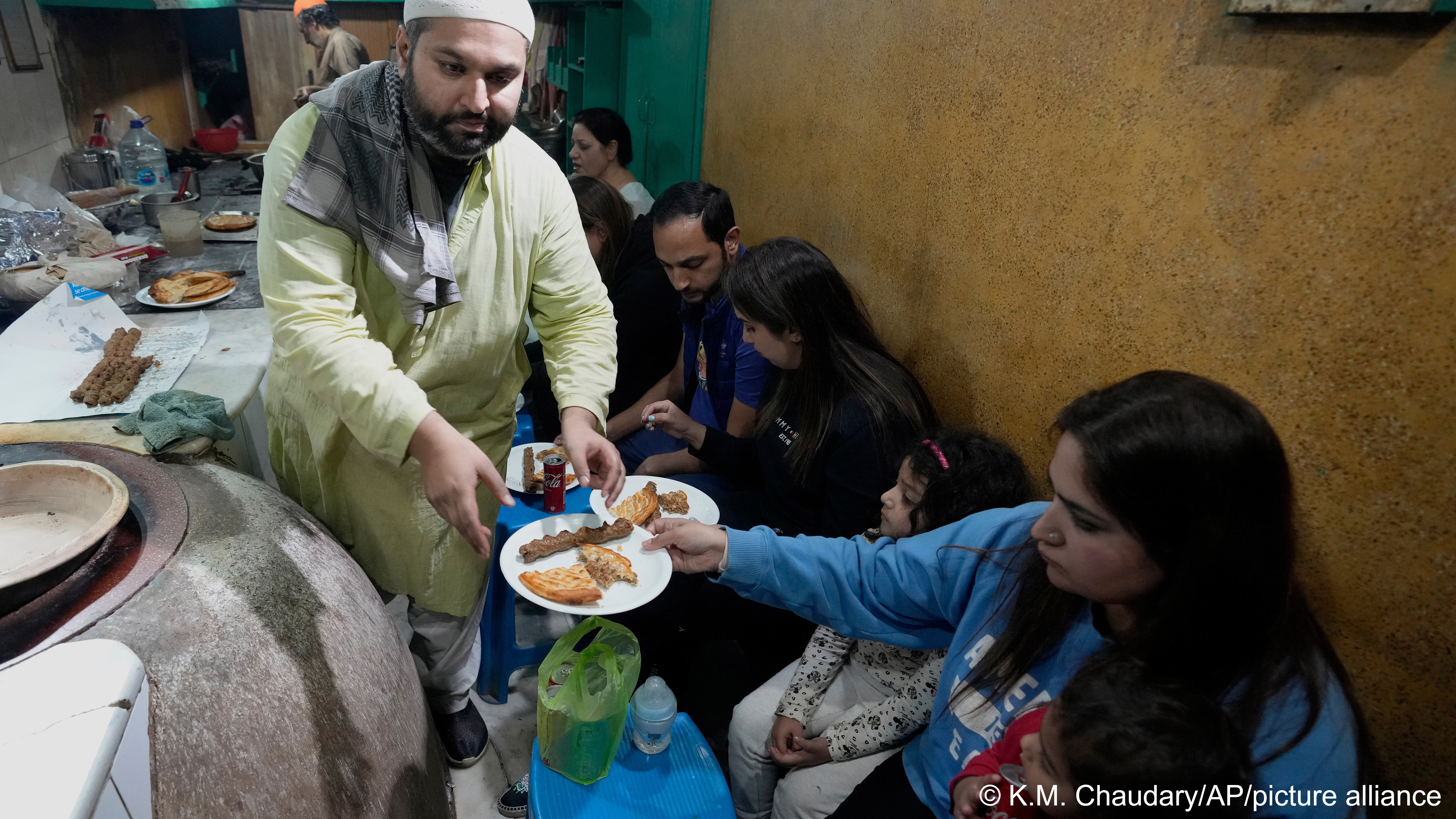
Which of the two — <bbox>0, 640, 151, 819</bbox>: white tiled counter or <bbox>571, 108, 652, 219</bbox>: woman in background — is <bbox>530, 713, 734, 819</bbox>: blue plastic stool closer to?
<bbox>0, 640, 151, 819</bbox>: white tiled counter

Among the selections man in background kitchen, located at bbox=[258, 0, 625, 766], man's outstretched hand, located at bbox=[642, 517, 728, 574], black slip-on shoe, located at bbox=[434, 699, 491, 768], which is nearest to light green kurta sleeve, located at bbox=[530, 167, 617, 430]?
man in background kitchen, located at bbox=[258, 0, 625, 766]

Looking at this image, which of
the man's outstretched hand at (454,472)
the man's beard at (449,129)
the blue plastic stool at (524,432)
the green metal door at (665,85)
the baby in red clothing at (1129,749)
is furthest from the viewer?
the green metal door at (665,85)

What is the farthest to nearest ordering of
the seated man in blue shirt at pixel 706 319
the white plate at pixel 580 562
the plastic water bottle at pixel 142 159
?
1. the plastic water bottle at pixel 142 159
2. the seated man in blue shirt at pixel 706 319
3. the white plate at pixel 580 562

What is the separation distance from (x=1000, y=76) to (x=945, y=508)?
111 cm

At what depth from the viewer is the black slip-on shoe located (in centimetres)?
232

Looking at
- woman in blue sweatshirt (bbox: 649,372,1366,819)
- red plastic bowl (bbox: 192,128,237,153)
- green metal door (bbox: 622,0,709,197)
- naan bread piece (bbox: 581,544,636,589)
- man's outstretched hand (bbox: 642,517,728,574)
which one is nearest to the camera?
woman in blue sweatshirt (bbox: 649,372,1366,819)

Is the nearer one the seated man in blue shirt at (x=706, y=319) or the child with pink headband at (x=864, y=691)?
the child with pink headband at (x=864, y=691)

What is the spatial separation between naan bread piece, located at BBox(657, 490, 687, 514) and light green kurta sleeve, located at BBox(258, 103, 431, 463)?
0.96 meters

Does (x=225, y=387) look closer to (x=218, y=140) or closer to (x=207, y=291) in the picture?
(x=207, y=291)

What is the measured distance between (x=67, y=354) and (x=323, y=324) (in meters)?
1.55

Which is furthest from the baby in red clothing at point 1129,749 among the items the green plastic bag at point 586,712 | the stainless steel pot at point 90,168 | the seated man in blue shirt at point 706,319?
the stainless steel pot at point 90,168

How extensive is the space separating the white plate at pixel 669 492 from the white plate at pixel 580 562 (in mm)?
68

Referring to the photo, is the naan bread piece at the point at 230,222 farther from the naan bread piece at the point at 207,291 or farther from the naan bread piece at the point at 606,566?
the naan bread piece at the point at 606,566

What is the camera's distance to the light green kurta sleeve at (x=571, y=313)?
1912mm
